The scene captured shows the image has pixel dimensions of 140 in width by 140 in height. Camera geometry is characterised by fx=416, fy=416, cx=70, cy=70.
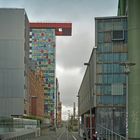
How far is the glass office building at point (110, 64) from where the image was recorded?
303 ft

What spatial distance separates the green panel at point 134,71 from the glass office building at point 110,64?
1769 inches

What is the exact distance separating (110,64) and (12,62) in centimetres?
2527

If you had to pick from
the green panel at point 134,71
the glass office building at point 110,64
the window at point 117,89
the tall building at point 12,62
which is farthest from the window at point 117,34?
the green panel at point 134,71

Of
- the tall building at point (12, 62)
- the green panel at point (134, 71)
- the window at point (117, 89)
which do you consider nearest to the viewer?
the green panel at point (134, 71)

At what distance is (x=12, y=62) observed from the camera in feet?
339

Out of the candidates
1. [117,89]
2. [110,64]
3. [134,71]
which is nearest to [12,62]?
[110,64]

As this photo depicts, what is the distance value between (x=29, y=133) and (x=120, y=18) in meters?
32.9

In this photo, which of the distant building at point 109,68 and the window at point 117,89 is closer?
the distant building at point 109,68

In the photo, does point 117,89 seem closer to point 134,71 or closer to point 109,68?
point 109,68

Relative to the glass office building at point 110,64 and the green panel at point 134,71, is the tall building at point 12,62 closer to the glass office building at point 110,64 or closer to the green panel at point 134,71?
the glass office building at point 110,64

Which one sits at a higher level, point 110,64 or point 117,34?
point 117,34

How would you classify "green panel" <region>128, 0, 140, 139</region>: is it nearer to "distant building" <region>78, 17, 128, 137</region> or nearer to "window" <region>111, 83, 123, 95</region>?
"distant building" <region>78, 17, 128, 137</region>

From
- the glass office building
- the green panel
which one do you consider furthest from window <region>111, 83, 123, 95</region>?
the green panel

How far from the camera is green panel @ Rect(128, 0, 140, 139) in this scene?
4459 centimetres
